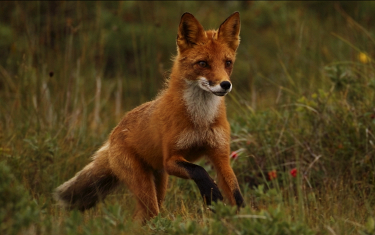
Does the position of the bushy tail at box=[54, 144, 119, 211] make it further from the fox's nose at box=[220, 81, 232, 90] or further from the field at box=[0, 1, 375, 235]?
the fox's nose at box=[220, 81, 232, 90]

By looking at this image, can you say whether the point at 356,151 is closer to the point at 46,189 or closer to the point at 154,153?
the point at 154,153

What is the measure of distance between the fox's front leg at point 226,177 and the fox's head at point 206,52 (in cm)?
61

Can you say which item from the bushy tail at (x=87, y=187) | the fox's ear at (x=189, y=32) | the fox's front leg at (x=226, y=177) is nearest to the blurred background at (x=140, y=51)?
the fox's ear at (x=189, y=32)

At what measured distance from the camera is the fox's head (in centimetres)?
498

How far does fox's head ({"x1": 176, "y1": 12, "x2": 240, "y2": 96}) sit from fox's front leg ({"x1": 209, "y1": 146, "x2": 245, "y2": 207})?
0.61 metres

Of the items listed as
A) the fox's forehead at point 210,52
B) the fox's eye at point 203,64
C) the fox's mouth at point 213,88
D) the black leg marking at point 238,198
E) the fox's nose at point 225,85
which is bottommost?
the black leg marking at point 238,198

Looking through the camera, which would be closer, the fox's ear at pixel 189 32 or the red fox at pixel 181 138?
the red fox at pixel 181 138

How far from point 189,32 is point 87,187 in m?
1.90

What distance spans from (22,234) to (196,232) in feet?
3.71

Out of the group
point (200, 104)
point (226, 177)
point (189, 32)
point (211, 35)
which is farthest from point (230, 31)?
point (226, 177)

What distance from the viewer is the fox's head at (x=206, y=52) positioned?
498 centimetres

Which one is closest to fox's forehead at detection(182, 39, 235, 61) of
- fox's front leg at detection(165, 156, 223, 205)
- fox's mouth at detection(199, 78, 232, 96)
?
fox's mouth at detection(199, 78, 232, 96)

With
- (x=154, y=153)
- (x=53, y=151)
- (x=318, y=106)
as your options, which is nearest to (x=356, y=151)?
(x=318, y=106)

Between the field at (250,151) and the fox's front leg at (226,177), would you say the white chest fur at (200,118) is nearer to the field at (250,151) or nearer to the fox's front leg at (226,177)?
the fox's front leg at (226,177)
